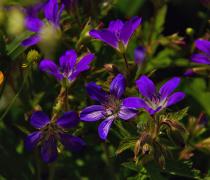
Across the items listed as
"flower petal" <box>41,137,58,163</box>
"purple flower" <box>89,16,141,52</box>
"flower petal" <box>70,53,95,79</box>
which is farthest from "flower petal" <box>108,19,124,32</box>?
"flower petal" <box>41,137,58,163</box>

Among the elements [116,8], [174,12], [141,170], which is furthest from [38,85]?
[174,12]

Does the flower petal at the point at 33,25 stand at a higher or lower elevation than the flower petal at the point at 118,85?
higher

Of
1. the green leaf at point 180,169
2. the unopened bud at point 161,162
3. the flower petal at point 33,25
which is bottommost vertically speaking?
the green leaf at point 180,169

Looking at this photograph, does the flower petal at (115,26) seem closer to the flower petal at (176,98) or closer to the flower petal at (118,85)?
the flower petal at (118,85)

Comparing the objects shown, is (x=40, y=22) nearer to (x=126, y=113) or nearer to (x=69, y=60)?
(x=69, y=60)

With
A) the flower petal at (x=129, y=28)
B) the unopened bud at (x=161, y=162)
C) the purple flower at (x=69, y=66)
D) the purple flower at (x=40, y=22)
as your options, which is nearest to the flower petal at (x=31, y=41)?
the purple flower at (x=40, y=22)
